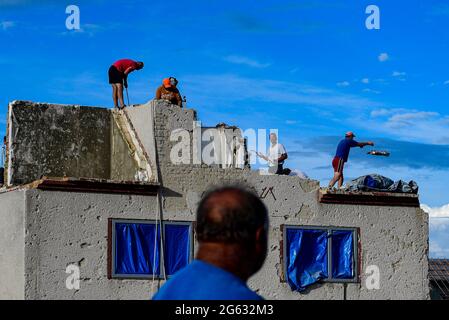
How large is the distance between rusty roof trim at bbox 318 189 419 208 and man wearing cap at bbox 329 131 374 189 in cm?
77

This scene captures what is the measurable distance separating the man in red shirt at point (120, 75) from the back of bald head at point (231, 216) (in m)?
17.5

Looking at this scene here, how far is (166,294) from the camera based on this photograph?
4051 millimetres

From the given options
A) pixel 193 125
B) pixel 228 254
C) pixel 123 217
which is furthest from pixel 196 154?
pixel 228 254

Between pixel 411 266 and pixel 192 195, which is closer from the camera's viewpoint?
pixel 192 195

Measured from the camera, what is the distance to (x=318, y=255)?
20.9 metres

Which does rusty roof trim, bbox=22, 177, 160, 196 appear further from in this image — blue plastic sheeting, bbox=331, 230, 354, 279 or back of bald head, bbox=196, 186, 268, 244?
back of bald head, bbox=196, 186, 268, 244

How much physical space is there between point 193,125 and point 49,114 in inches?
124

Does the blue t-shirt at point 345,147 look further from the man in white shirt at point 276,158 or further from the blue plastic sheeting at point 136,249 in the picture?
the blue plastic sheeting at point 136,249

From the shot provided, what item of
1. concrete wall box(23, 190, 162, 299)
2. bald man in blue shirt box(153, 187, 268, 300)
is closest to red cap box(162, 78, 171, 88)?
concrete wall box(23, 190, 162, 299)

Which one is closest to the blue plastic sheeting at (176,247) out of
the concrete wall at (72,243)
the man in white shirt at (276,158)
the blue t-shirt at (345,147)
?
the concrete wall at (72,243)

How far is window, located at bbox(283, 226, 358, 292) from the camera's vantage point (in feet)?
67.5

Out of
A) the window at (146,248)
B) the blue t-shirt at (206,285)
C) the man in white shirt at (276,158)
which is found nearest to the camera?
the blue t-shirt at (206,285)

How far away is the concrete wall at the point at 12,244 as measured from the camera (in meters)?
18.4

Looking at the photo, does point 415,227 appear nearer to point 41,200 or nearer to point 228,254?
point 41,200
